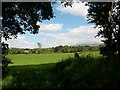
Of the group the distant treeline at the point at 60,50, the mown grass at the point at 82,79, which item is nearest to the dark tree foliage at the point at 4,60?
the mown grass at the point at 82,79

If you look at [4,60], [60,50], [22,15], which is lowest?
[4,60]

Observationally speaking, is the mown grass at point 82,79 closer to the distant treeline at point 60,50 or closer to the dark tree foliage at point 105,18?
the dark tree foliage at point 105,18

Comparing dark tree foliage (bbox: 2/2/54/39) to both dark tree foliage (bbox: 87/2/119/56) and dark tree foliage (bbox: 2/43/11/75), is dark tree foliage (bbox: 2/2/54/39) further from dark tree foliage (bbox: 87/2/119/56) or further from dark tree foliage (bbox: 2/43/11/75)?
dark tree foliage (bbox: 87/2/119/56)

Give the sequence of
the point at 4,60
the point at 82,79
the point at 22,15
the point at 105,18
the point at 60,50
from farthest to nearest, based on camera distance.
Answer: the point at 60,50 < the point at 105,18 < the point at 22,15 < the point at 4,60 < the point at 82,79

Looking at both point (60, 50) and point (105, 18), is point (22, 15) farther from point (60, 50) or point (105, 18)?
point (60, 50)

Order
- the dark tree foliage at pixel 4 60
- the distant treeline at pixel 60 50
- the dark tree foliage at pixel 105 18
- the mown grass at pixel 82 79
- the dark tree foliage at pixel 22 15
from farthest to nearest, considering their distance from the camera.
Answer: the distant treeline at pixel 60 50 < the dark tree foliage at pixel 105 18 < the dark tree foliage at pixel 22 15 < the dark tree foliage at pixel 4 60 < the mown grass at pixel 82 79

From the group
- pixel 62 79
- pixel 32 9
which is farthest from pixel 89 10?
pixel 62 79

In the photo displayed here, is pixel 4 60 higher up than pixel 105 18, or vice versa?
pixel 105 18

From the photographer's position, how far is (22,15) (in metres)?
28.3

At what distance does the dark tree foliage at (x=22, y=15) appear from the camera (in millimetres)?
26578

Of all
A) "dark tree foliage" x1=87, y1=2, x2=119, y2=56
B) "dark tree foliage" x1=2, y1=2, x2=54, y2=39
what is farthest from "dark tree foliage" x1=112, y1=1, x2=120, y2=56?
"dark tree foliage" x1=2, y1=2, x2=54, y2=39

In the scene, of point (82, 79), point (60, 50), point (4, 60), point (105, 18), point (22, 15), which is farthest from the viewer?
point (60, 50)

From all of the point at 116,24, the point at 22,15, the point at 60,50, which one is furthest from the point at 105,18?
the point at 60,50

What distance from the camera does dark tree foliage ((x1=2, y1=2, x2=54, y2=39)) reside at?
26.6 metres
